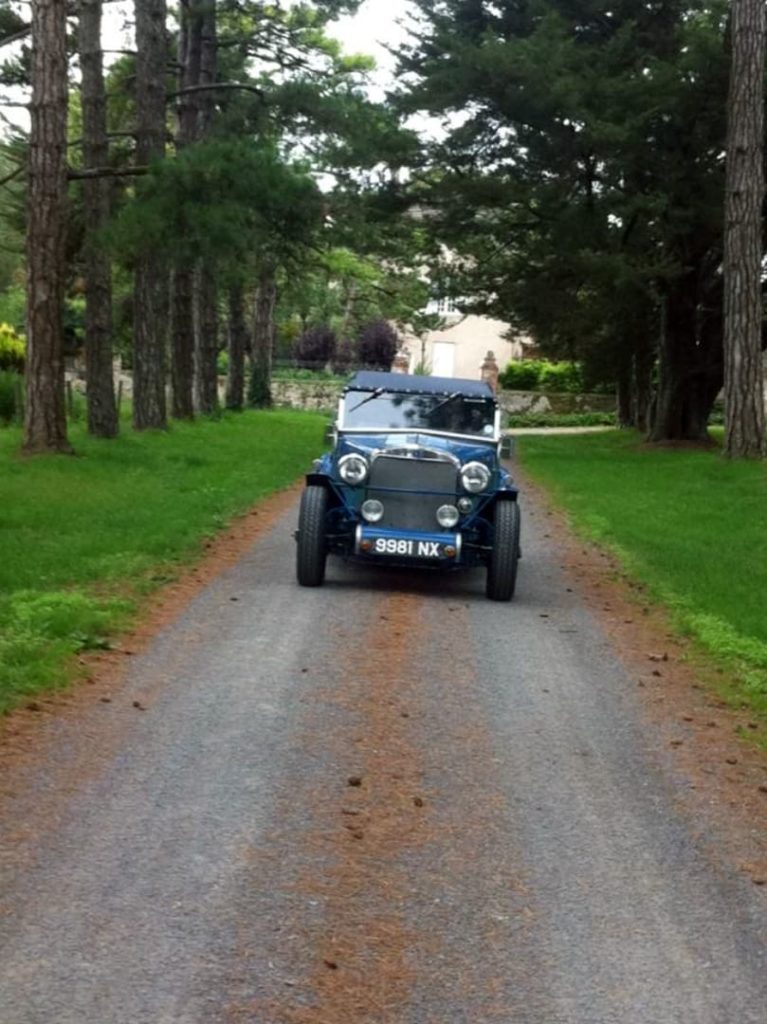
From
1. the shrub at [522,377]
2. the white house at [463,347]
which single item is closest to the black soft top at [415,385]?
the shrub at [522,377]

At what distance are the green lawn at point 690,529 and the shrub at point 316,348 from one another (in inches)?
1451

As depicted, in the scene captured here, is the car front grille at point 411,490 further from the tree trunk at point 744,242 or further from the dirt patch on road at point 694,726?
the tree trunk at point 744,242

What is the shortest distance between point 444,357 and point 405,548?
212 feet

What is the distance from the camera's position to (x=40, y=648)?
8.77 metres

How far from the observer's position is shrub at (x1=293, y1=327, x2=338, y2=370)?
69625 millimetres

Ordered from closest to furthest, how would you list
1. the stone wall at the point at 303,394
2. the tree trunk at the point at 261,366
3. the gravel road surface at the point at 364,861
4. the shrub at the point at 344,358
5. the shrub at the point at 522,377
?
1. the gravel road surface at the point at 364,861
2. the tree trunk at the point at 261,366
3. the stone wall at the point at 303,394
4. the shrub at the point at 522,377
5. the shrub at the point at 344,358

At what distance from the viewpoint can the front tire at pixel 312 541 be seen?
12.0m

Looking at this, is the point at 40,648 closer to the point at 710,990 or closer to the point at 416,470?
the point at 416,470

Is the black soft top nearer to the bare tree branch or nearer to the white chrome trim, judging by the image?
the white chrome trim

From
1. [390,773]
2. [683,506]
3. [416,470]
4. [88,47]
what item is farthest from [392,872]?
[88,47]

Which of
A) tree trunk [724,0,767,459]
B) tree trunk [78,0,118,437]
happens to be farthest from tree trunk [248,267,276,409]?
tree trunk [724,0,767,459]

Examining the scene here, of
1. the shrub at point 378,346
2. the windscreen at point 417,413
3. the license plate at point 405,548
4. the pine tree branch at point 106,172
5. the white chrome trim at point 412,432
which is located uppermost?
the pine tree branch at point 106,172

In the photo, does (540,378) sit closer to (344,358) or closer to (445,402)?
(344,358)

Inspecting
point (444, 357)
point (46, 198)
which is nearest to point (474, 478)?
point (46, 198)
